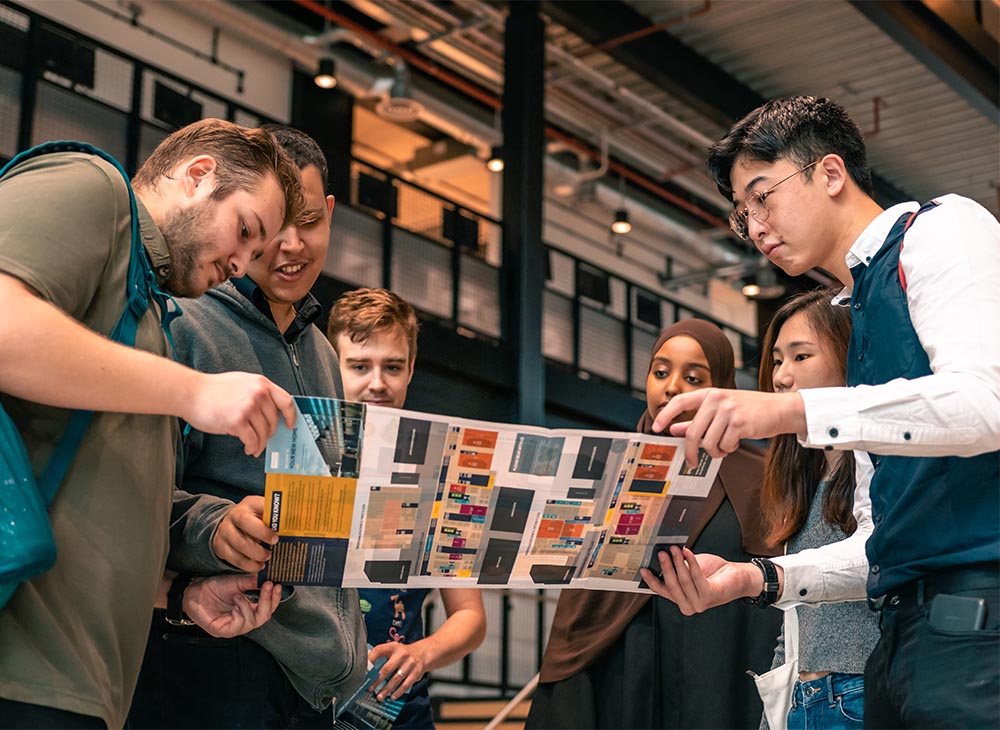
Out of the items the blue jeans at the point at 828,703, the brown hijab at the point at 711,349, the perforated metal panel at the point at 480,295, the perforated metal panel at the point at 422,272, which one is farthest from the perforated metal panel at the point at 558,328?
the blue jeans at the point at 828,703

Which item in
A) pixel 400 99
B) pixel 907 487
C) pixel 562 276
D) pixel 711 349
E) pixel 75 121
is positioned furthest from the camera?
pixel 562 276

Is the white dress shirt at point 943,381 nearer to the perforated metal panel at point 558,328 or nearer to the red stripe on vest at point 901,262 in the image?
the red stripe on vest at point 901,262

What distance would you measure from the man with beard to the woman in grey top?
1261 mm

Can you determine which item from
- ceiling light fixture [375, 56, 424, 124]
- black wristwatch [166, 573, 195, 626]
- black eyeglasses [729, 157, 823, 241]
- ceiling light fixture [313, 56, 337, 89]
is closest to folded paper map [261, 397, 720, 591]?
black wristwatch [166, 573, 195, 626]

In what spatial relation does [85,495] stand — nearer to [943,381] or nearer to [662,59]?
[943,381]

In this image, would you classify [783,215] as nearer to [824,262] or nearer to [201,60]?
[824,262]

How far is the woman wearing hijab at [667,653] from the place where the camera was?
282 cm

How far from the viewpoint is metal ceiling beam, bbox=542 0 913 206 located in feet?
29.7

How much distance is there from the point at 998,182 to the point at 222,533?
1187cm

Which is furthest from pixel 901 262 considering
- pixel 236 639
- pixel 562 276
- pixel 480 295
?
pixel 562 276

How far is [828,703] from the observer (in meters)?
2.18

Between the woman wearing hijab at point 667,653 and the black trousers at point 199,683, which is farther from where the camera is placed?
the woman wearing hijab at point 667,653

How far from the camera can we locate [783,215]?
76.5 inches

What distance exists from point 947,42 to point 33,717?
8440mm
